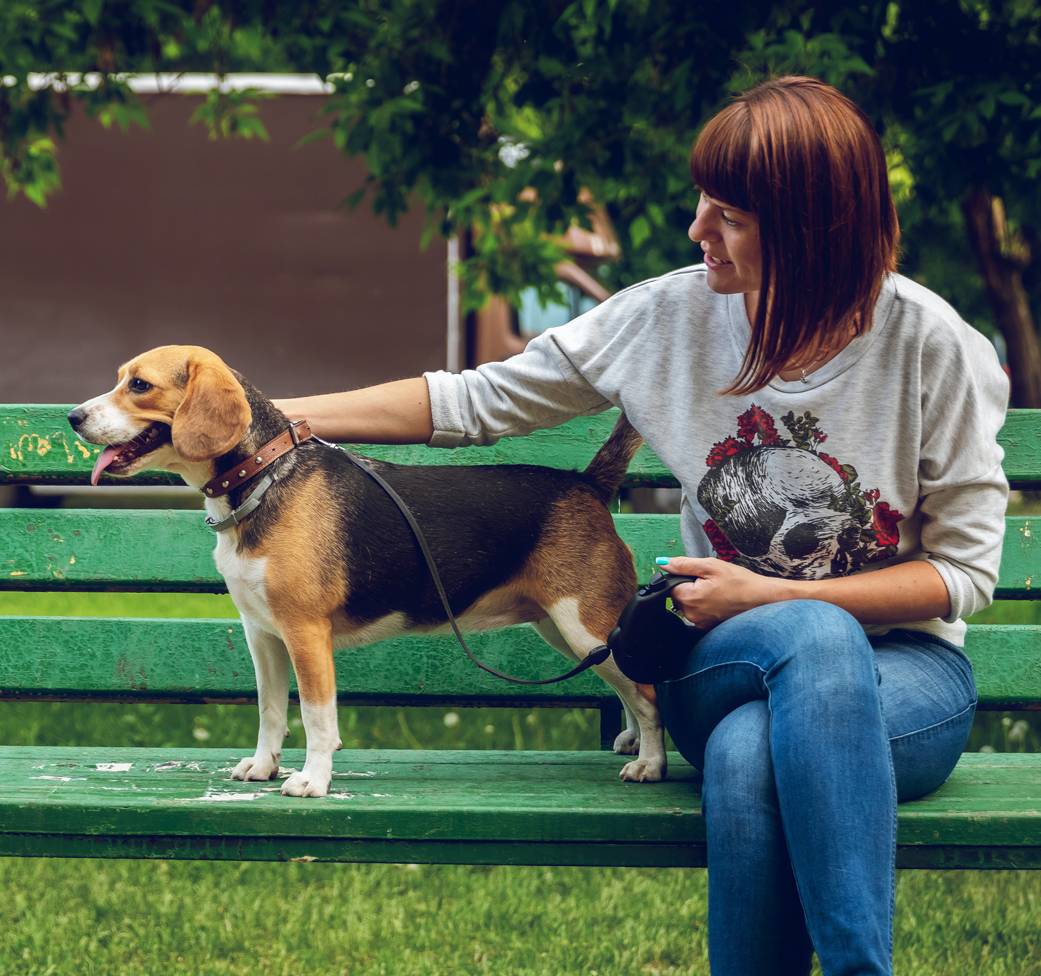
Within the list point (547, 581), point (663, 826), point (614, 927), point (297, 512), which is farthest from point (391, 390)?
point (614, 927)

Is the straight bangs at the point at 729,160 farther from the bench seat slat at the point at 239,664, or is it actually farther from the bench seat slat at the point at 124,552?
the bench seat slat at the point at 239,664

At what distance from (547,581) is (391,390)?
48 centimetres

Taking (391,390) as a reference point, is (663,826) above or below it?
below

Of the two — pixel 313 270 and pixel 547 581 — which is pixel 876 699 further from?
pixel 313 270

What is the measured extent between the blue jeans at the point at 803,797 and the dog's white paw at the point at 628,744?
707 mm

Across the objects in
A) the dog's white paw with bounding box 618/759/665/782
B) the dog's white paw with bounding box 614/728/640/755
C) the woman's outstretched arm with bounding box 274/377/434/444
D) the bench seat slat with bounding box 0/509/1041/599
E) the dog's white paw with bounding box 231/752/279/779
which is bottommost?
the dog's white paw with bounding box 614/728/640/755

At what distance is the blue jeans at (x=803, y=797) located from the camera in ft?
6.98

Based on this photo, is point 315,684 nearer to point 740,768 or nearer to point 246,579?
point 246,579

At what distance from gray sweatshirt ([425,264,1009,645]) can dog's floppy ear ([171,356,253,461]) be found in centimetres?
72

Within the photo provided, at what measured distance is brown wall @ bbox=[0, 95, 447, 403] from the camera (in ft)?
35.1

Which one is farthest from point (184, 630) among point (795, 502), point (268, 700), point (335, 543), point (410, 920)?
point (795, 502)

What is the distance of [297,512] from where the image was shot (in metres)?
2.75

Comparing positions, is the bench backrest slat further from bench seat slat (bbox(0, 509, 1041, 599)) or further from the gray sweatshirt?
the gray sweatshirt

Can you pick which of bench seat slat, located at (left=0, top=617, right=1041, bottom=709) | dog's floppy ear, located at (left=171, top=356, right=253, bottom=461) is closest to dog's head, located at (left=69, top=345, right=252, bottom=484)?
dog's floppy ear, located at (left=171, top=356, right=253, bottom=461)
